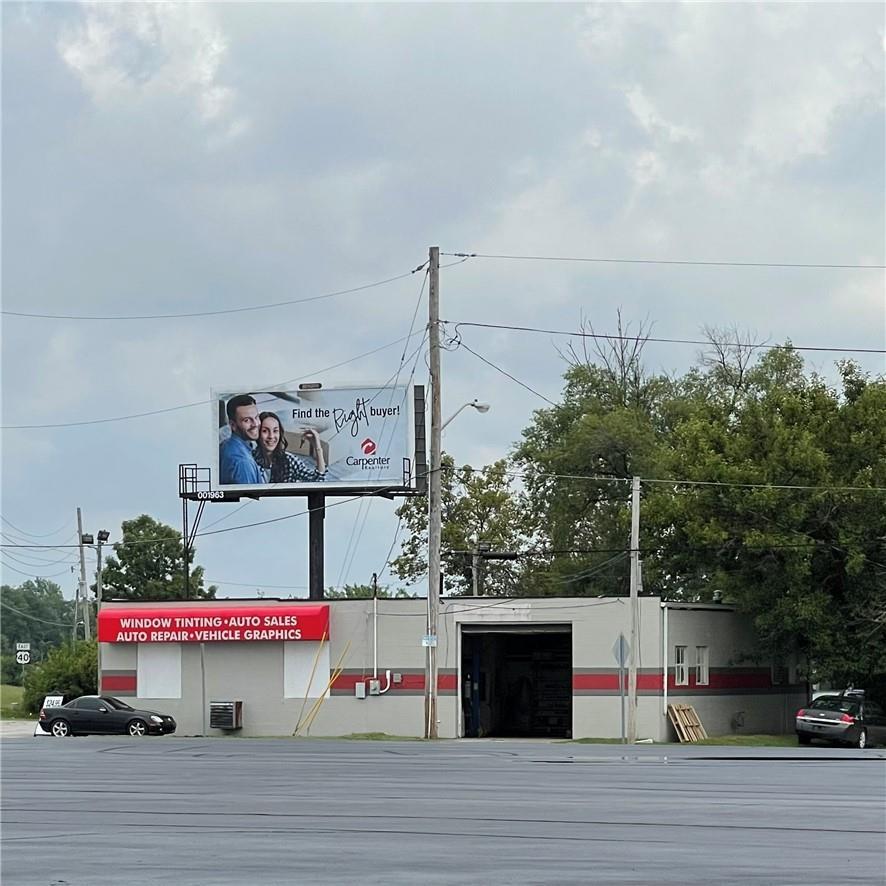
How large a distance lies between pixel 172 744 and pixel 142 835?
2506 centimetres

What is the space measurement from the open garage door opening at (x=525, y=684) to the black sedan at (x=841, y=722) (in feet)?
34.4

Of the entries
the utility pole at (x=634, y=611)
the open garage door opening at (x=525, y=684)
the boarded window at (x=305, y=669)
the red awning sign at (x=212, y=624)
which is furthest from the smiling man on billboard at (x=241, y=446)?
the utility pole at (x=634, y=611)

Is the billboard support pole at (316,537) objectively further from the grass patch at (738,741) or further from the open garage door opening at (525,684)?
the grass patch at (738,741)

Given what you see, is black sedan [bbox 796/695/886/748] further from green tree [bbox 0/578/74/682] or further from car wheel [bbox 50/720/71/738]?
green tree [bbox 0/578/74/682]

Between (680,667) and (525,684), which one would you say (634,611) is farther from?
(525,684)

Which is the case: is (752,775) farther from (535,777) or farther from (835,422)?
(835,422)

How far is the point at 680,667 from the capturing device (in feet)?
163

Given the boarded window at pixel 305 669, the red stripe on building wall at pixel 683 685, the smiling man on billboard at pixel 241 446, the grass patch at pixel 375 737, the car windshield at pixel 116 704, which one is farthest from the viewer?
the smiling man on billboard at pixel 241 446

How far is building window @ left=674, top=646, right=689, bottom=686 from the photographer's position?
49.3 meters

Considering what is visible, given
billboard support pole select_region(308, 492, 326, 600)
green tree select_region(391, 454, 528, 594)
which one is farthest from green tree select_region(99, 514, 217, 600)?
billboard support pole select_region(308, 492, 326, 600)

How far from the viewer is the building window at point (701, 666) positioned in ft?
168

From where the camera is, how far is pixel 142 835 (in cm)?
1619

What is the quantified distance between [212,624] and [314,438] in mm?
7183

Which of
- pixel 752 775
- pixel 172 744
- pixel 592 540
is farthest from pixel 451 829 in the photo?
pixel 592 540
